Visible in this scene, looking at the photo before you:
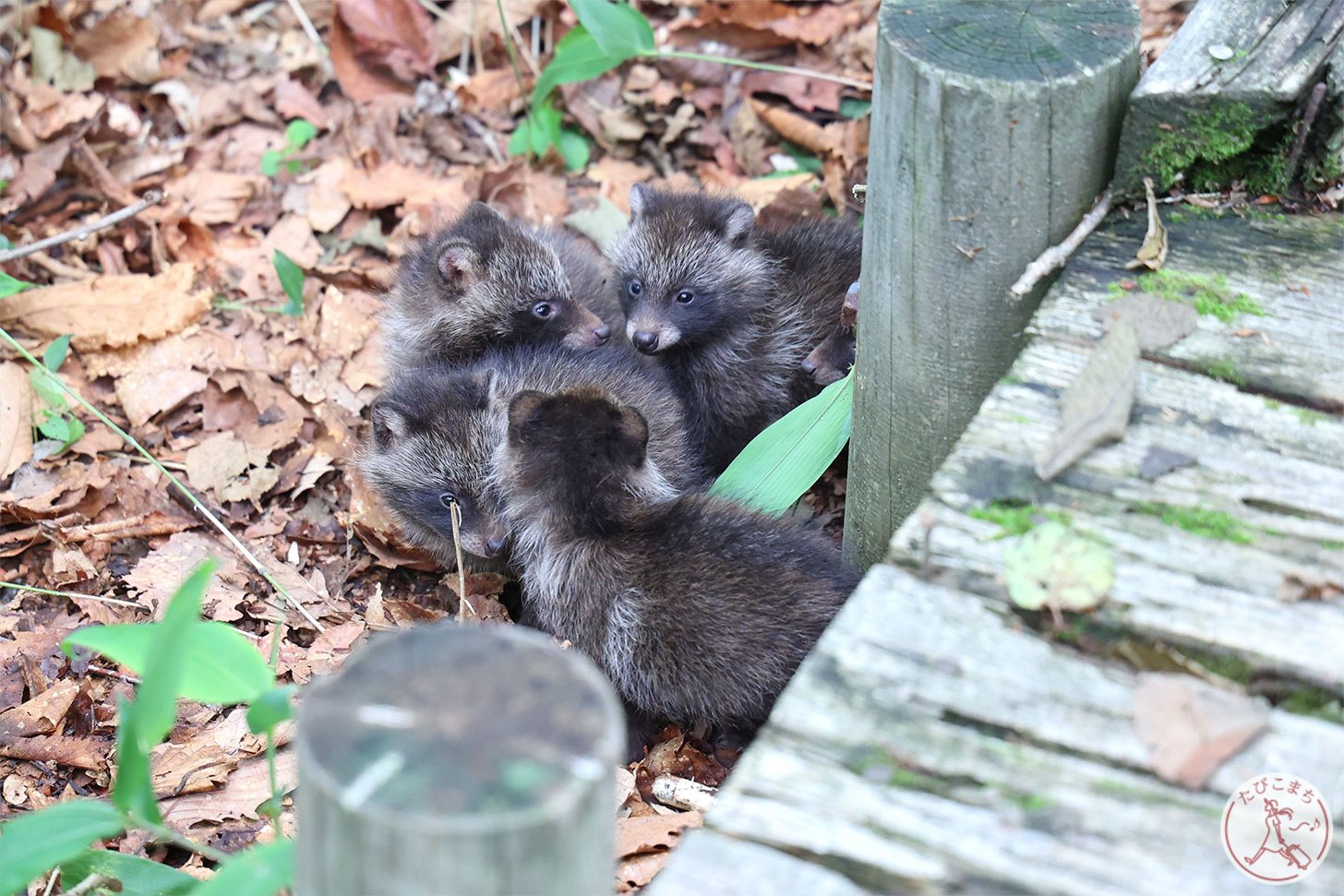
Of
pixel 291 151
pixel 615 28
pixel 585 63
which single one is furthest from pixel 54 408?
pixel 615 28

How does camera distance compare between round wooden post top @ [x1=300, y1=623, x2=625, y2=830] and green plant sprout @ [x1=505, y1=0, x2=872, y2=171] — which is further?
green plant sprout @ [x1=505, y1=0, x2=872, y2=171]

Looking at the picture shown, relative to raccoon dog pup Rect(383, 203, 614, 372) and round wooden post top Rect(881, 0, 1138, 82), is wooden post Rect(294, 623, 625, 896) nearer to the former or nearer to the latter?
round wooden post top Rect(881, 0, 1138, 82)

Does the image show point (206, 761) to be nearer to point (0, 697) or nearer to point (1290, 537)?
point (0, 697)

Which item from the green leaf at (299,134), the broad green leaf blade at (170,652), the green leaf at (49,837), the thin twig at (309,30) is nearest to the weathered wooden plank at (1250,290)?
the broad green leaf blade at (170,652)

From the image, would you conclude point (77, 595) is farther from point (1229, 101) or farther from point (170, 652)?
point (1229, 101)

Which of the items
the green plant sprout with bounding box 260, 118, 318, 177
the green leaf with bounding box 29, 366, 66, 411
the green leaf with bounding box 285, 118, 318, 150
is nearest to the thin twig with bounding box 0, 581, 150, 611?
the green leaf with bounding box 29, 366, 66, 411

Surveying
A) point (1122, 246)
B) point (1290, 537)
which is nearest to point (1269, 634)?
point (1290, 537)

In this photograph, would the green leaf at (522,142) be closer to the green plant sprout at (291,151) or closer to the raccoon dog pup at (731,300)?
the green plant sprout at (291,151)
